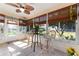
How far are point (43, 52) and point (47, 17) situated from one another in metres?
0.74

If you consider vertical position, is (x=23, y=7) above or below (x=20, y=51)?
above

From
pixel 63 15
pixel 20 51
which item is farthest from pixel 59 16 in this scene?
pixel 20 51

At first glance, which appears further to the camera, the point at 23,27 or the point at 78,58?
the point at 23,27

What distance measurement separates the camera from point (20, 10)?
2.27 meters

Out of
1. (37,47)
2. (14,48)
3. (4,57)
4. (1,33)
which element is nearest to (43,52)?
(37,47)

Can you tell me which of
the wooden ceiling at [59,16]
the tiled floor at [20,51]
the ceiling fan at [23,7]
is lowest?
the tiled floor at [20,51]

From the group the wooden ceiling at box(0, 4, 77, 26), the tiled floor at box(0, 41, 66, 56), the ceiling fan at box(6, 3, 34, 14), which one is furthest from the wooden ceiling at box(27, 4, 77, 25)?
the tiled floor at box(0, 41, 66, 56)

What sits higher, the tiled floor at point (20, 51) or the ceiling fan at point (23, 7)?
the ceiling fan at point (23, 7)

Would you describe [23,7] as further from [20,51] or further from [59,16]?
[20,51]

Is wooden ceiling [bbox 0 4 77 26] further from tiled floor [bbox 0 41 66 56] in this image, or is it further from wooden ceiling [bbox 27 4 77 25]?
tiled floor [bbox 0 41 66 56]

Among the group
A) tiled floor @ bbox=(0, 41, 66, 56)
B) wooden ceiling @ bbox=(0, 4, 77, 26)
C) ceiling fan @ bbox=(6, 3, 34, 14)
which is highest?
ceiling fan @ bbox=(6, 3, 34, 14)

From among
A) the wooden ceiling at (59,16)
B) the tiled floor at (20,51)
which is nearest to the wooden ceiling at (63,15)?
the wooden ceiling at (59,16)

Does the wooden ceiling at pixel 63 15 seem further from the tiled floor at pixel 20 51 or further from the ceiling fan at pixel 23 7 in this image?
the tiled floor at pixel 20 51

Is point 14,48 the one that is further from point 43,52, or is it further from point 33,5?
point 33,5
